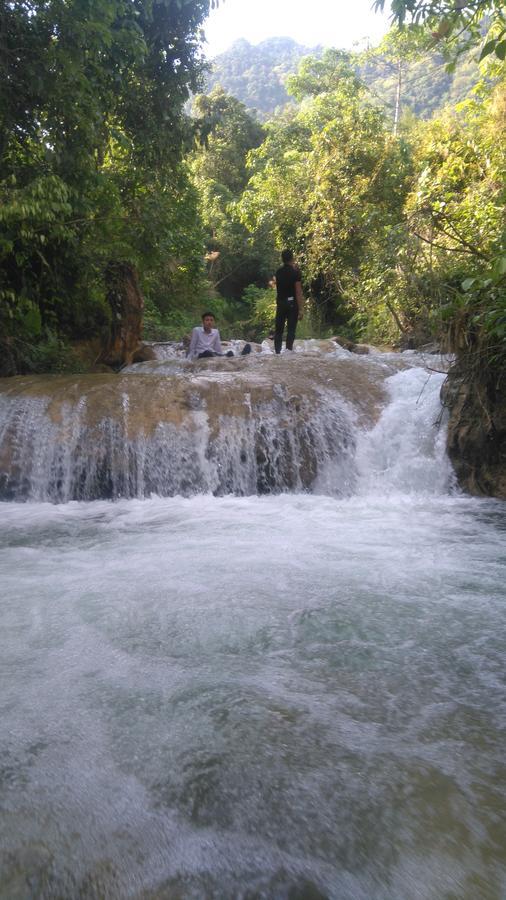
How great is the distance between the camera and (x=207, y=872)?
65.2 inches

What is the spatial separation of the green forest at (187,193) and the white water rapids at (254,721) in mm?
1727

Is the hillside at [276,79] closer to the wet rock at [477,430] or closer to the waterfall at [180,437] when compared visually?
the waterfall at [180,437]

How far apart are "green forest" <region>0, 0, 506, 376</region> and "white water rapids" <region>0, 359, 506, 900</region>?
1727mm

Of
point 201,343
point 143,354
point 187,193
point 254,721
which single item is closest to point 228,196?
point 187,193

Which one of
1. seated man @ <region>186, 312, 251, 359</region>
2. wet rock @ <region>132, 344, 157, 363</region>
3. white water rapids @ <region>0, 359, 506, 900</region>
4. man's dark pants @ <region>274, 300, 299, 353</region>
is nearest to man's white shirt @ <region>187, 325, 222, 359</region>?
seated man @ <region>186, 312, 251, 359</region>

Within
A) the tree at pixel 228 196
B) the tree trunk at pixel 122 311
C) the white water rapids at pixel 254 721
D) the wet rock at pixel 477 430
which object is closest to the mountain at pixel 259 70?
the tree at pixel 228 196

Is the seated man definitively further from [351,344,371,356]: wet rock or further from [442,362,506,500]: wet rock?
[442,362,506,500]: wet rock

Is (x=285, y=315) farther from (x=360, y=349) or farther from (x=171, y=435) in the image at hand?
(x=360, y=349)

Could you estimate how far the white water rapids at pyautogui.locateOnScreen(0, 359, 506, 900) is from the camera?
66.0 inches

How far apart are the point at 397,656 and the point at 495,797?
3.04 feet

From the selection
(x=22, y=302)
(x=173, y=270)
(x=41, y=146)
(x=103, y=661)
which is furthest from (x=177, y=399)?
(x=173, y=270)

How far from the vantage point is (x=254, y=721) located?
230 cm

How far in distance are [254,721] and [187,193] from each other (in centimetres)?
1083

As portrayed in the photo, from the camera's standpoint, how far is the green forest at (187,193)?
6.12 metres
